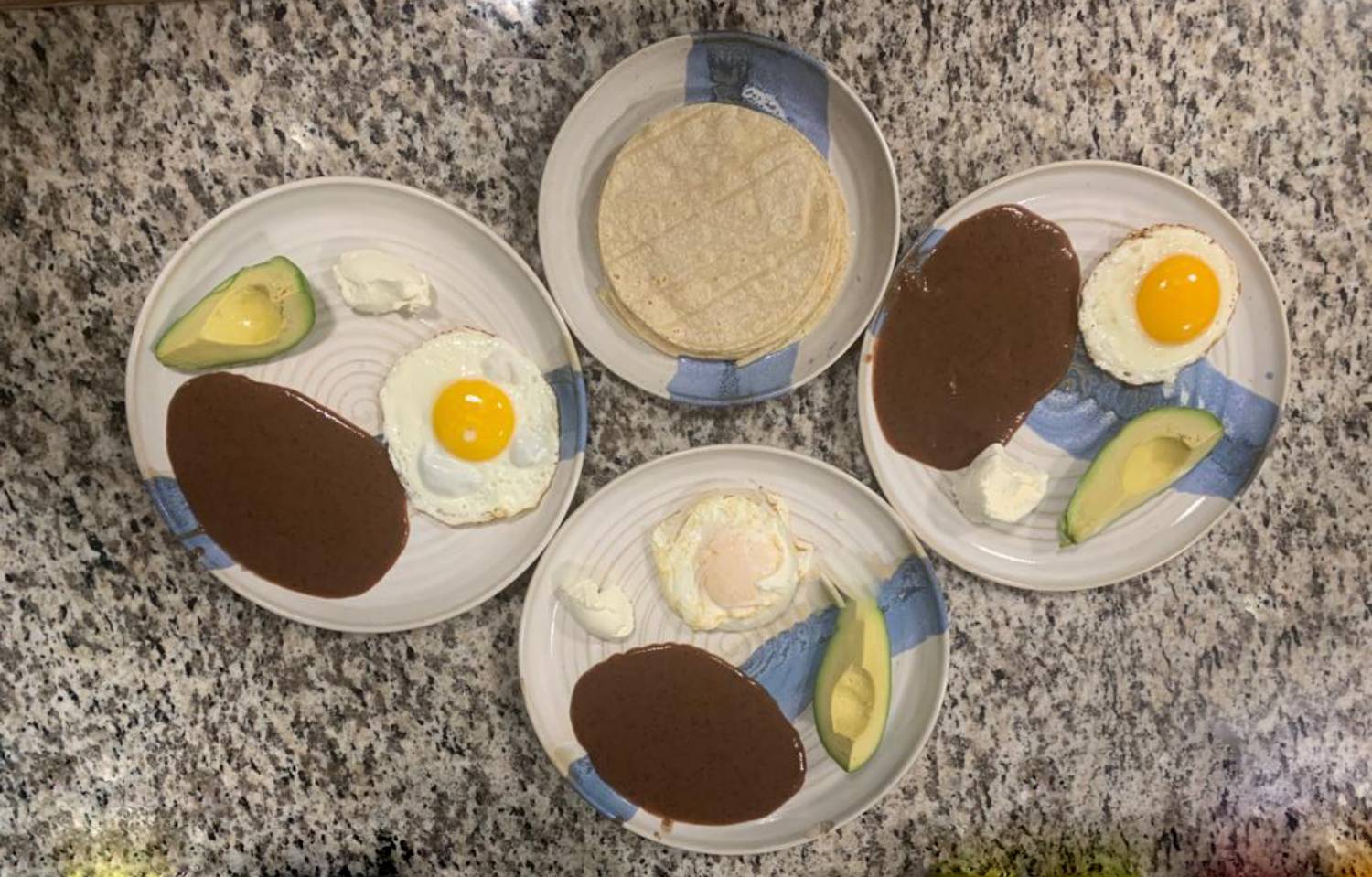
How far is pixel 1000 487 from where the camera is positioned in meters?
1.89

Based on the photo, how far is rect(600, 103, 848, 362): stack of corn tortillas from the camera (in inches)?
73.0

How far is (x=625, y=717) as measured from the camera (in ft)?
6.50

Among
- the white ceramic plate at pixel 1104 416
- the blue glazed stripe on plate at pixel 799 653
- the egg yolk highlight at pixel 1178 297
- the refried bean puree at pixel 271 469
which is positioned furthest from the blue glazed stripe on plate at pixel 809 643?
the refried bean puree at pixel 271 469

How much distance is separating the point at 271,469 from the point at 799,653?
1.12 meters

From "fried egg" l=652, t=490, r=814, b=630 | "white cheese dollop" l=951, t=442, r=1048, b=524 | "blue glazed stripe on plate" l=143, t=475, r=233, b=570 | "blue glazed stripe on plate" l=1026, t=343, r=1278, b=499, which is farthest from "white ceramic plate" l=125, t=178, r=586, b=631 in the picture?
"blue glazed stripe on plate" l=1026, t=343, r=1278, b=499

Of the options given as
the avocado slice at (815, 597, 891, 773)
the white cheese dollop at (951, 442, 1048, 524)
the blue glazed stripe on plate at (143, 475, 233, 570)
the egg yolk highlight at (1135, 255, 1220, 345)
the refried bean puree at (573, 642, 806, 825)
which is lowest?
the refried bean puree at (573, 642, 806, 825)

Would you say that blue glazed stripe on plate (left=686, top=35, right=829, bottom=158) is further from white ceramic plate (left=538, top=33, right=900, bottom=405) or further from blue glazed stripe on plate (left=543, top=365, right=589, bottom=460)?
blue glazed stripe on plate (left=543, top=365, right=589, bottom=460)

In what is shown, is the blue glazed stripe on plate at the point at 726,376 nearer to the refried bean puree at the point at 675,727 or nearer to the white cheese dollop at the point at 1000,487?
the white cheese dollop at the point at 1000,487

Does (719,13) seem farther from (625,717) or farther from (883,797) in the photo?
(883,797)

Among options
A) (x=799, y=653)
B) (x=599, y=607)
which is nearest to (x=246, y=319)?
(x=599, y=607)

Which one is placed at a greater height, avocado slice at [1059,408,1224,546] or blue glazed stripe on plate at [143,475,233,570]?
avocado slice at [1059,408,1224,546]

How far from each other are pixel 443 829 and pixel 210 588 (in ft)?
2.32

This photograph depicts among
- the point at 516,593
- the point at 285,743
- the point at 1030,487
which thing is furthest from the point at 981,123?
the point at 285,743

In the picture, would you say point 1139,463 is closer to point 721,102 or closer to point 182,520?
point 721,102
